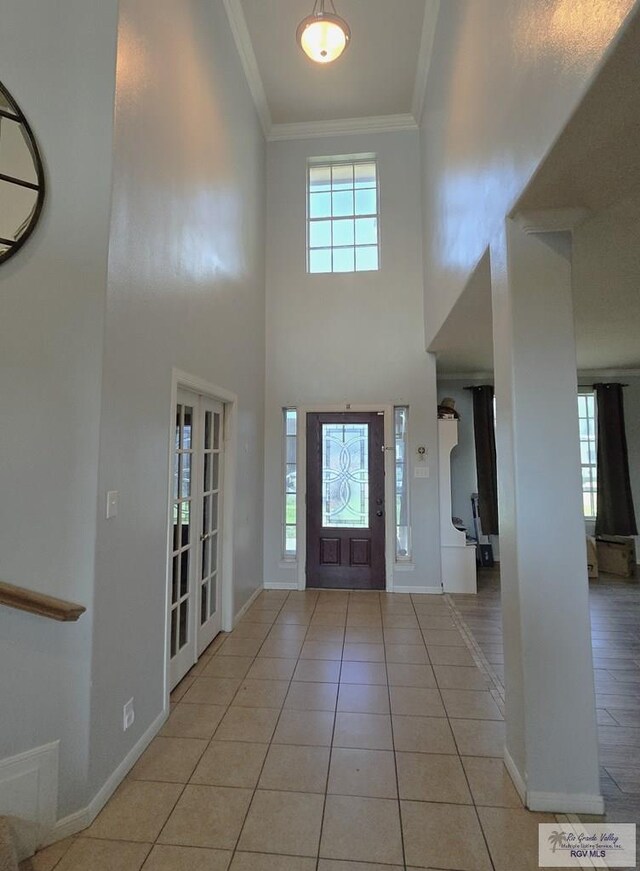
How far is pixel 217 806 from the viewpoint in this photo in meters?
1.87

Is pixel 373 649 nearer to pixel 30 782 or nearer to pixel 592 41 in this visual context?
pixel 30 782

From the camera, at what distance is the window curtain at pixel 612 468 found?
6039mm

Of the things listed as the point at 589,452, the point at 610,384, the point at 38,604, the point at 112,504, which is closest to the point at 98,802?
the point at 38,604

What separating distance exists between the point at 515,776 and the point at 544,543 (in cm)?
111

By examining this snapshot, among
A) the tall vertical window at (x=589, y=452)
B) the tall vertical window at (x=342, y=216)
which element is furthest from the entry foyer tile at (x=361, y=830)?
the tall vertical window at (x=589, y=452)

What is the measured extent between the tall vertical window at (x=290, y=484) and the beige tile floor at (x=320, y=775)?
176 cm

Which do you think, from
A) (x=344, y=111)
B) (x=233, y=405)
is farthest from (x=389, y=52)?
(x=233, y=405)

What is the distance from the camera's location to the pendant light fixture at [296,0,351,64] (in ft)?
10.3

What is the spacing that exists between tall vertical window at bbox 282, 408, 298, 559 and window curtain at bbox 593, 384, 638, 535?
14.6ft

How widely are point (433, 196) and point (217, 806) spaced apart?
16.5 feet

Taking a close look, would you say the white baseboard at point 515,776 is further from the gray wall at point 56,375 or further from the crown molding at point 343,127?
the crown molding at point 343,127

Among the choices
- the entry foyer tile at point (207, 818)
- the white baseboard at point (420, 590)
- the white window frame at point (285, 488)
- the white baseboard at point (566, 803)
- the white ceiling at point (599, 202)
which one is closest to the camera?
the white ceiling at point (599, 202)

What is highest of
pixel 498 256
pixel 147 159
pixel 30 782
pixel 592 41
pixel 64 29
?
→ pixel 64 29

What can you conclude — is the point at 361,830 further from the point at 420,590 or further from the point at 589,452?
the point at 589,452
